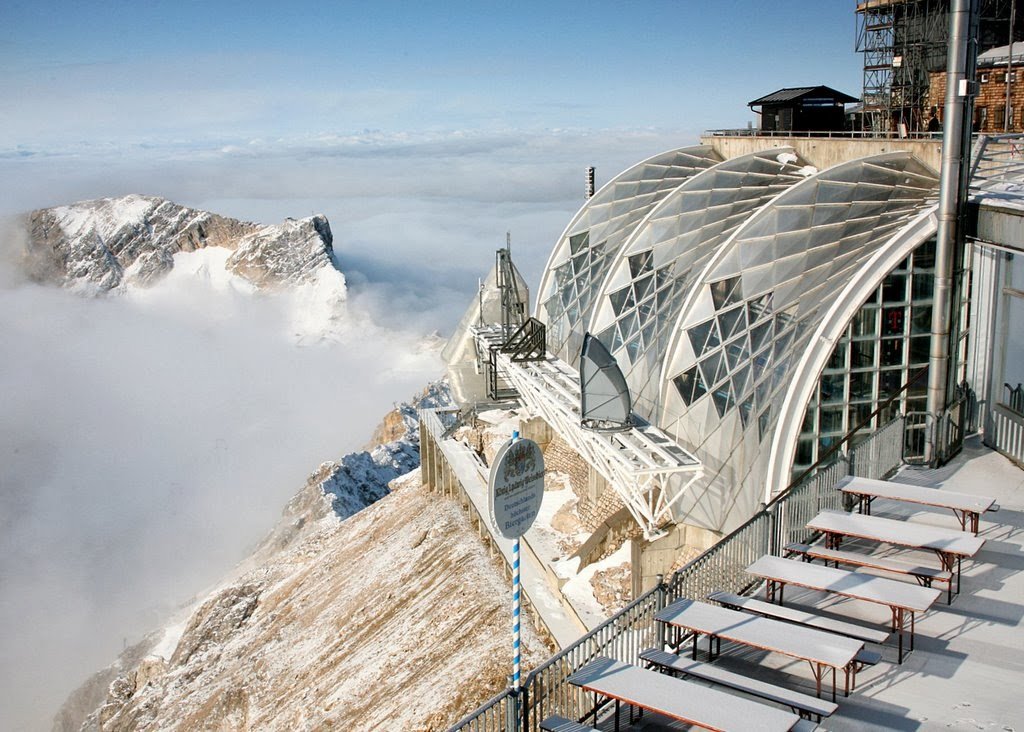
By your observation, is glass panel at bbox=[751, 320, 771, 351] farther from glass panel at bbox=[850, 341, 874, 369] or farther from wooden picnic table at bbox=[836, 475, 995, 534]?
wooden picnic table at bbox=[836, 475, 995, 534]

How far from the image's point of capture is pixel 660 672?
35.1 ft

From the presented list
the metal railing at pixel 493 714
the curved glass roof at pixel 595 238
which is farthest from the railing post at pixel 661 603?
the curved glass roof at pixel 595 238

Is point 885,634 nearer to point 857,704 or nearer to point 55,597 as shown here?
point 857,704

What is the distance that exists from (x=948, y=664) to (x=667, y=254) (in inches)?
895

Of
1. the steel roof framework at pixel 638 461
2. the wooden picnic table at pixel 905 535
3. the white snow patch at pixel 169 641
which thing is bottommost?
the white snow patch at pixel 169 641

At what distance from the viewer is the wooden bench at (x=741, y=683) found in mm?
9469

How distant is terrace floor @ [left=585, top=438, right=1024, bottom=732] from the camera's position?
392 inches

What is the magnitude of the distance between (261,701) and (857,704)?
102 feet

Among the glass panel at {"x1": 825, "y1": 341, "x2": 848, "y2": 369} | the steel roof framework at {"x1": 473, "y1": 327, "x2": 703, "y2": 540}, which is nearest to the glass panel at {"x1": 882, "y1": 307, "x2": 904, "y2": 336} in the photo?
the glass panel at {"x1": 825, "y1": 341, "x2": 848, "y2": 369}

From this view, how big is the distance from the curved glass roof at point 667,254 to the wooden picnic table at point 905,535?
14.9 meters

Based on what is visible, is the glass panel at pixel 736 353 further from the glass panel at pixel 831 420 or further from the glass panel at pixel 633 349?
the glass panel at pixel 633 349

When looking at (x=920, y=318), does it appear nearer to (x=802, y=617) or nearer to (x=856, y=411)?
(x=856, y=411)

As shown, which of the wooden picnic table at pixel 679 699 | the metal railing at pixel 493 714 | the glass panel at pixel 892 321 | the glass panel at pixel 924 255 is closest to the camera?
the wooden picnic table at pixel 679 699

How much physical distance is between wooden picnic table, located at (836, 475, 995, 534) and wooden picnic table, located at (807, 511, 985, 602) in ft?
1.10
